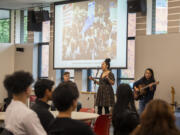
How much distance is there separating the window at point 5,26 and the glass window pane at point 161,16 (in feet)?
18.2

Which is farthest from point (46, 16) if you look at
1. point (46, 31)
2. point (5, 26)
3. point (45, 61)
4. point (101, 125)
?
point (101, 125)

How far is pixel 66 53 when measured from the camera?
398 inches

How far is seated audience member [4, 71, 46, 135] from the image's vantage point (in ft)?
7.71

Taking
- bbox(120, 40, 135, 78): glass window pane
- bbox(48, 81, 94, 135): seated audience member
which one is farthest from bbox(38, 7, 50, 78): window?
bbox(48, 81, 94, 135): seated audience member

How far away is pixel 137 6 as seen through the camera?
327 inches

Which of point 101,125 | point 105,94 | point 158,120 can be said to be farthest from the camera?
point 105,94

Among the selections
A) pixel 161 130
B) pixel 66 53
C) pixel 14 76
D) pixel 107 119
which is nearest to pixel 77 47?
pixel 66 53

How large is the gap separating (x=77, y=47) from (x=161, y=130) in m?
8.06

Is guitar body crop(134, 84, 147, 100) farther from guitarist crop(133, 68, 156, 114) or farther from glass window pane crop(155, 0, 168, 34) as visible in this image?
glass window pane crop(155, 0, 168, 34)

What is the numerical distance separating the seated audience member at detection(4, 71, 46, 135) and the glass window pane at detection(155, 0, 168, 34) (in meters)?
6.38

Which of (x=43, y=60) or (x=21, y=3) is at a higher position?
(x=21, y=3)

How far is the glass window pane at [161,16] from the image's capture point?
8.40 meters

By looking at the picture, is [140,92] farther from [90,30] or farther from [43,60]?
[43,60]

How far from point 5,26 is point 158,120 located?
10.8 meters
